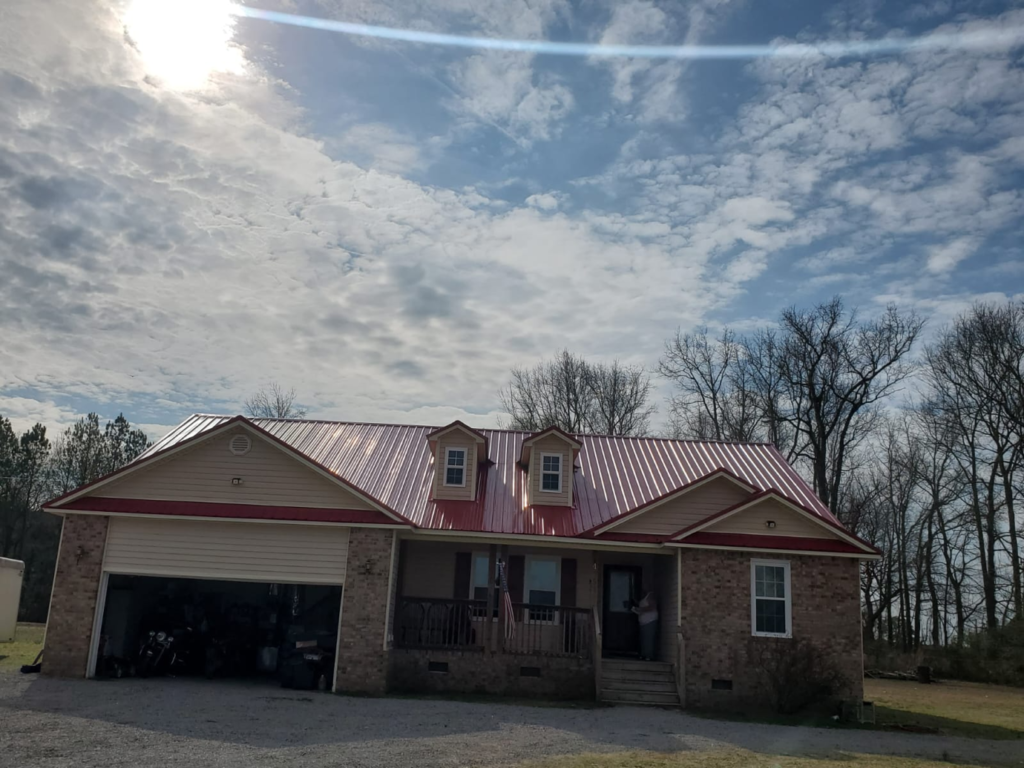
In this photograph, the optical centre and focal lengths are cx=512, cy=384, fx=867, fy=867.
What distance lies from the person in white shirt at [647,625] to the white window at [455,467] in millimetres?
5261

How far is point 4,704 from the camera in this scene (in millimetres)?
13594

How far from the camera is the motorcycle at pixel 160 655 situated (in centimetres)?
1842

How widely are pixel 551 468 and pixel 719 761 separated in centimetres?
1094

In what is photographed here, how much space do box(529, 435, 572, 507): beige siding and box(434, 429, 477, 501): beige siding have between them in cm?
148

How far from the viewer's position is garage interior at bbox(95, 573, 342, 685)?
1864 cm

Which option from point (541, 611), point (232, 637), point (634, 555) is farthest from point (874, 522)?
point (232, 637)

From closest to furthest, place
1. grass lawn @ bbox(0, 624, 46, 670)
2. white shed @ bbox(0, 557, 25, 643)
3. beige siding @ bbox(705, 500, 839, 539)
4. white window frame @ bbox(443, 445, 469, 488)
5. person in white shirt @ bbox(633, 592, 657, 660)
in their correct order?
beige siding @ bbox(705, 500, 839, 539) < grass lawn @ bbox(0, 624, 46, 670) < person in white shirt @ bbox(633, 592, 657, 660) < white window frame @ bbox(443, 445, 469, 488) < white shed @ bbox(0, 557, 25, 643)

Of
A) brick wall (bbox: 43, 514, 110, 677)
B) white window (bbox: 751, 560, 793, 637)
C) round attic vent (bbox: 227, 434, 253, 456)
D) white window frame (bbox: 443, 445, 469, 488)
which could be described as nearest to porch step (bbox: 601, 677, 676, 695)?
white window (bbox: 751, 560, 793, 637)

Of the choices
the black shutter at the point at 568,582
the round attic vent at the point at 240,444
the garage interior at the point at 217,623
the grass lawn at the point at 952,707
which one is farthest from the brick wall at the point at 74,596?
the grass lawn at the point at 952,707

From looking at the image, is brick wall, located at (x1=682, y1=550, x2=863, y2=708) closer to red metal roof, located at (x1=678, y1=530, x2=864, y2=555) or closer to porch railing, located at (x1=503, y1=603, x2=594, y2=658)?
red metal roof, located at (x1=678, y1=530, x2=864, y2=555)

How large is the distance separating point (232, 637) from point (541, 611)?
725 cm

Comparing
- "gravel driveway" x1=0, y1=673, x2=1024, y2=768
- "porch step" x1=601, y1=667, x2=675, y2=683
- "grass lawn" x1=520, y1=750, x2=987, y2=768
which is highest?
"porch step" x1=601, y1=667, x2=675, y2=683

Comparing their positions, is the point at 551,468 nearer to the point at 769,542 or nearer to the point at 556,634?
the point at 556,634

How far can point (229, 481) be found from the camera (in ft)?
60.7
